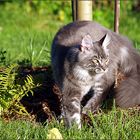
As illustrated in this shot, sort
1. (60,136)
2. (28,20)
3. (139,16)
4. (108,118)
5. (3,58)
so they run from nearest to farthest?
(60,136), (108,118), (3,58), (28,20), (139,16)

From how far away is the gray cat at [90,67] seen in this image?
4816 mm

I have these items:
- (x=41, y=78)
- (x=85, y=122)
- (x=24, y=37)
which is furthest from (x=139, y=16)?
(x=85, y=122)

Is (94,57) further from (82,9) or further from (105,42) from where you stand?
(82,9)

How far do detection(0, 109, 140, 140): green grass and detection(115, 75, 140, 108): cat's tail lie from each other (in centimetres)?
26

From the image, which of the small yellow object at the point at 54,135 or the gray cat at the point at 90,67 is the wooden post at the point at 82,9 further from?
the small yellow object at the point at 54,135

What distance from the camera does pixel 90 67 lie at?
4816mm

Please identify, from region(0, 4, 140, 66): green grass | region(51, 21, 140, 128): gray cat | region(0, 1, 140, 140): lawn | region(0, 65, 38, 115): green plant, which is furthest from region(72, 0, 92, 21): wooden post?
region(0, 4, 140, 66): green grass

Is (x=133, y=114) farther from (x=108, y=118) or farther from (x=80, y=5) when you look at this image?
(x=80, y=5)

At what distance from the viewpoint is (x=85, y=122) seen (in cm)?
470

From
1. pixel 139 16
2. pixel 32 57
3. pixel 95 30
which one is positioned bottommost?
pixel 139 16

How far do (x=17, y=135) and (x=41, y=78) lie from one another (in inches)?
55.9

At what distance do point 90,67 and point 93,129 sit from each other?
72 cm

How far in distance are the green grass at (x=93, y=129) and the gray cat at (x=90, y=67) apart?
209mm

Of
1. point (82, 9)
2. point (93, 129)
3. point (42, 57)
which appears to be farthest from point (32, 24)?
point (93, 129)
